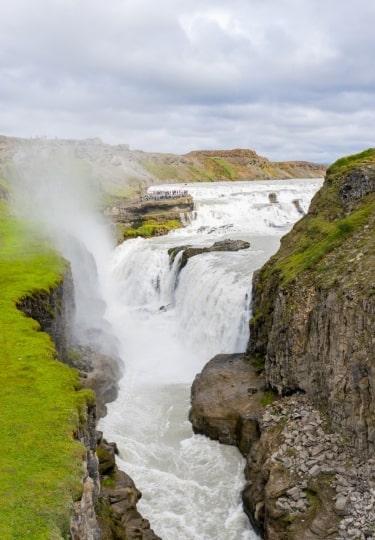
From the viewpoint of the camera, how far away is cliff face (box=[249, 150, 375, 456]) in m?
18.1

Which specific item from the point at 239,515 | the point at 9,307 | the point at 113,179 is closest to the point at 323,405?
the point at 239,515

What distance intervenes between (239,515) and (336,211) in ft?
53.2

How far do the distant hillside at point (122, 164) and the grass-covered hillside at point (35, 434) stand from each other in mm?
68456

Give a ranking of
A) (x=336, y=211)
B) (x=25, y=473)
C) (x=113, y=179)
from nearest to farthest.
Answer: (x=25, y=473) → (x=336, y=211) → (x=113, y=179)

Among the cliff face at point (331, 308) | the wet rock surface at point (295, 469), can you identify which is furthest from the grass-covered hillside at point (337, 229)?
the wet rock surface at point (295, 469)

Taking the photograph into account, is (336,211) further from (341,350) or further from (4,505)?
(4,505)

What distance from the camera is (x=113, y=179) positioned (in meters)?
108

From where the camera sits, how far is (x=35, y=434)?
13789 millimetres

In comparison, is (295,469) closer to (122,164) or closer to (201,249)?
(201,249)

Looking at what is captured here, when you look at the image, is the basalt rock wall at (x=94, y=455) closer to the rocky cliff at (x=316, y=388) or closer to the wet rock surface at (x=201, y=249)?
the rocky cliff at (x=316, y=388)

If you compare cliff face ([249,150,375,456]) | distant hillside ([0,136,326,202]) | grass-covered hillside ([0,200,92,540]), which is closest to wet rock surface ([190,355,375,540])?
cliff face ([249,150,375,456])

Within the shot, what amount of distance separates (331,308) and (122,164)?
11931cm

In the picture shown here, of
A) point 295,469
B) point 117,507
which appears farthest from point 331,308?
point 117,507

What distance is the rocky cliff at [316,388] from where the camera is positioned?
1648 centimetres
